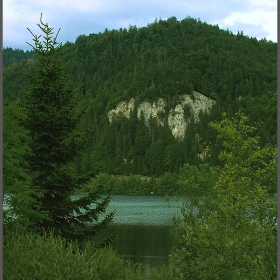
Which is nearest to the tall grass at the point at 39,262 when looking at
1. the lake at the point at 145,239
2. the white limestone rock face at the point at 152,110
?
the lake at the point at 145,239

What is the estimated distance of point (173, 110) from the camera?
183375mm

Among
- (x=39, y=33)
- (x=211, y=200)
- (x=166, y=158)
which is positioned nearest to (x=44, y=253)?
(x=39, y=33)

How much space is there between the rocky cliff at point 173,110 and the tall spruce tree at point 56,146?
15849 centimetres

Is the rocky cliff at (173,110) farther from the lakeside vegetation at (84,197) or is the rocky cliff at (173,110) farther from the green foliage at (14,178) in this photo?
the green foliage at (14,178)

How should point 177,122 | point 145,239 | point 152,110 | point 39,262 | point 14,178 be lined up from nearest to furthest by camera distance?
point 39,262, point 14,178, point 145,239, point 177,122, point 152,110

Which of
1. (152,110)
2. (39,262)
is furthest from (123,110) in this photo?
(39,262)

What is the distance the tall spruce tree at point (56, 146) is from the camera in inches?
574

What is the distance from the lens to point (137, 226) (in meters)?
51.6

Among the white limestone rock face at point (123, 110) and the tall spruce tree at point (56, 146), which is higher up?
the white limestone rock face at point (123, 110)

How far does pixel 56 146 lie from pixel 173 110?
16962cm

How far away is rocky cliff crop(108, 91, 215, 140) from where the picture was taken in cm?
17838

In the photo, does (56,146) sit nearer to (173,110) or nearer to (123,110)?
(173,110)

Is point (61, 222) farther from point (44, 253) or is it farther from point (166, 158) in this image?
point (166, 158)

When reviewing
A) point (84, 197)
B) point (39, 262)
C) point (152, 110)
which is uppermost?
point (152, 110)
